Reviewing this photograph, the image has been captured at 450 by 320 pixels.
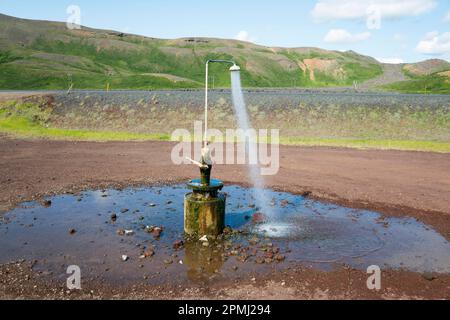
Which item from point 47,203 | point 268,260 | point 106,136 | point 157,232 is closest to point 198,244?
point 157,232

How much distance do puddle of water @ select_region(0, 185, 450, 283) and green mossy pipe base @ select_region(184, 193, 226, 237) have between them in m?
0.73

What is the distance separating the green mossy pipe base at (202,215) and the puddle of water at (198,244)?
73 cm

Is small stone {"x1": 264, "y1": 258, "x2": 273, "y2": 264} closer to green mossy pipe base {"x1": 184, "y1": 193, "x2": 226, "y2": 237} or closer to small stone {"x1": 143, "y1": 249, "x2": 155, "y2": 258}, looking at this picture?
green mossy pipe base {"x1": 184, "y1": 193, "x2": 226, "y2": 237}

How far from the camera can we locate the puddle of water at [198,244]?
12203mm

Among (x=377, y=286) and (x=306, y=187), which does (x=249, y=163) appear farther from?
(x=377, y=286)

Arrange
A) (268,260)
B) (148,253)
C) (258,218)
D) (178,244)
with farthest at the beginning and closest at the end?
(258,218) < (178,244) < (148,253) < (268,260)

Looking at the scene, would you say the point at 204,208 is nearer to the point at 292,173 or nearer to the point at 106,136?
the point at 292,173

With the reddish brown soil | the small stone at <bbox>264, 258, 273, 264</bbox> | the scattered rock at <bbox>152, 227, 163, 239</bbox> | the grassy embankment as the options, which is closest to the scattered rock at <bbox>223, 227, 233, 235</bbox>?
the scattered rock at <bbox>152, 227, 163, 239</bbox>

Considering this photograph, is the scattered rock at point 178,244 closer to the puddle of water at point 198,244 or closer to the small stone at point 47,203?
the puddle of water at point 198,244

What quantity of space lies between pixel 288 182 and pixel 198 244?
1097 centimetres

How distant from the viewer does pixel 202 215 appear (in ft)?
47.6

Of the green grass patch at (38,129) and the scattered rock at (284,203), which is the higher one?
the green grass patch at (38,129)

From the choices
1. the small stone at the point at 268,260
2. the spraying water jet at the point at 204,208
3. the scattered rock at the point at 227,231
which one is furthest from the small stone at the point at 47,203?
the small stone at the point at 268,260

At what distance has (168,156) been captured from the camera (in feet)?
101
